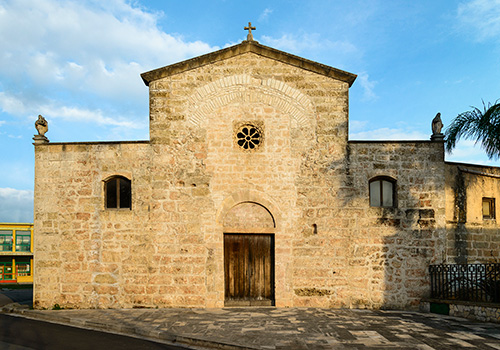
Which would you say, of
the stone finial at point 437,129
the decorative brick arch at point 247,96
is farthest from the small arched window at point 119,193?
the stone finial at point 437,129

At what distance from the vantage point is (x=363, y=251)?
1028 cm

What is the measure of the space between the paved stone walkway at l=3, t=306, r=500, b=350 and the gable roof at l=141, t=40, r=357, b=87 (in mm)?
6710

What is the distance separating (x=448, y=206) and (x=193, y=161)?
7.71 metres

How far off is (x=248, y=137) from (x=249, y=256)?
11.4 ft

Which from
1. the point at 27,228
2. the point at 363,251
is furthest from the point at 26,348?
the point at 27,228

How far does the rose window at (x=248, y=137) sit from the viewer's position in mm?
10625

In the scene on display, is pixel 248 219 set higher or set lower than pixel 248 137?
lower

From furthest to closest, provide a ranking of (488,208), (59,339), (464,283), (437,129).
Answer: (488,208)
(437,129)
(464,283)
(59,339)

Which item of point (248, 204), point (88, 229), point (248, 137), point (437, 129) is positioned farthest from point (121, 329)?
point (437, 129)

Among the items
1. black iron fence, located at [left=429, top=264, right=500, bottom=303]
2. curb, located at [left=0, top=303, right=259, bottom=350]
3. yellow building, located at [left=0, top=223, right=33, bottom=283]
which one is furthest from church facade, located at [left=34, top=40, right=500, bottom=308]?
yellow building, located at [left=0, top=223, right=33, bottom=283]

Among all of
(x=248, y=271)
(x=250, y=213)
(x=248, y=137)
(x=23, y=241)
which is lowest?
(x=23, y=241)

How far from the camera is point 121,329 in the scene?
819 cm

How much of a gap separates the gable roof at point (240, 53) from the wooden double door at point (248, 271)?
5165 mm

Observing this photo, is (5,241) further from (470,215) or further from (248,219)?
(470,215)
